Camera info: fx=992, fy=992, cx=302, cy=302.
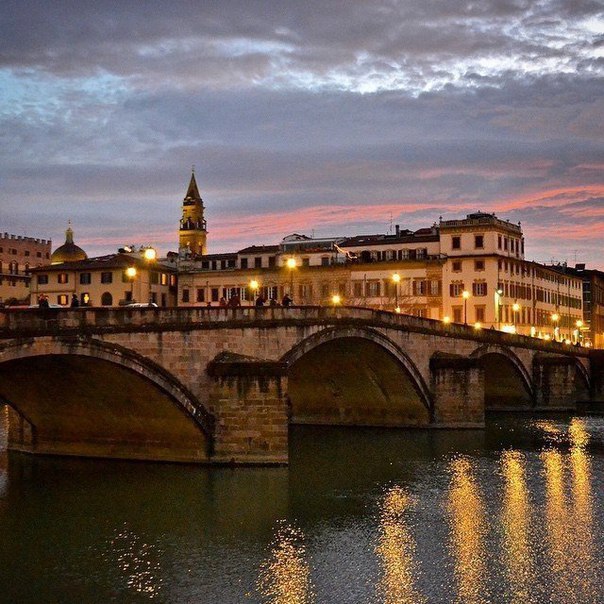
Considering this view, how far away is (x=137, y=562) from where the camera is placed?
1013 inches

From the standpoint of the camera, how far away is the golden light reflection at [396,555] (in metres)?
22.8

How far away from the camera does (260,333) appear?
134ft

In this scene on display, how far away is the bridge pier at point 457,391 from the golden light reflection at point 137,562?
93.3 ft

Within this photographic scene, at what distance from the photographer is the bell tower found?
137500 millimetres

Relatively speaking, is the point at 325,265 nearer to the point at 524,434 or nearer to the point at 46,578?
the point at 524,434

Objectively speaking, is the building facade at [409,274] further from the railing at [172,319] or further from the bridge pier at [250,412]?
the bridge pier at [250,412]

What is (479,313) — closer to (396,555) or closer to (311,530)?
(311,530)

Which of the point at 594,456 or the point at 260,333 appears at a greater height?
the point at 260,333

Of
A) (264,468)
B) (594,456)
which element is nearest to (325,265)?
(594,456)

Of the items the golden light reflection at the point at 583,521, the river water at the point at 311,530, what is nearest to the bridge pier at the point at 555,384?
the golden light reflection at the point at 583,521

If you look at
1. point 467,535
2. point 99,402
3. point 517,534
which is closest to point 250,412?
point 99,402

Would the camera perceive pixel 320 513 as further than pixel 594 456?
No

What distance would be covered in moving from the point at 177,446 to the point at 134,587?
15101 mm

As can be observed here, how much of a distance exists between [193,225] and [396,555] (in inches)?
4526
